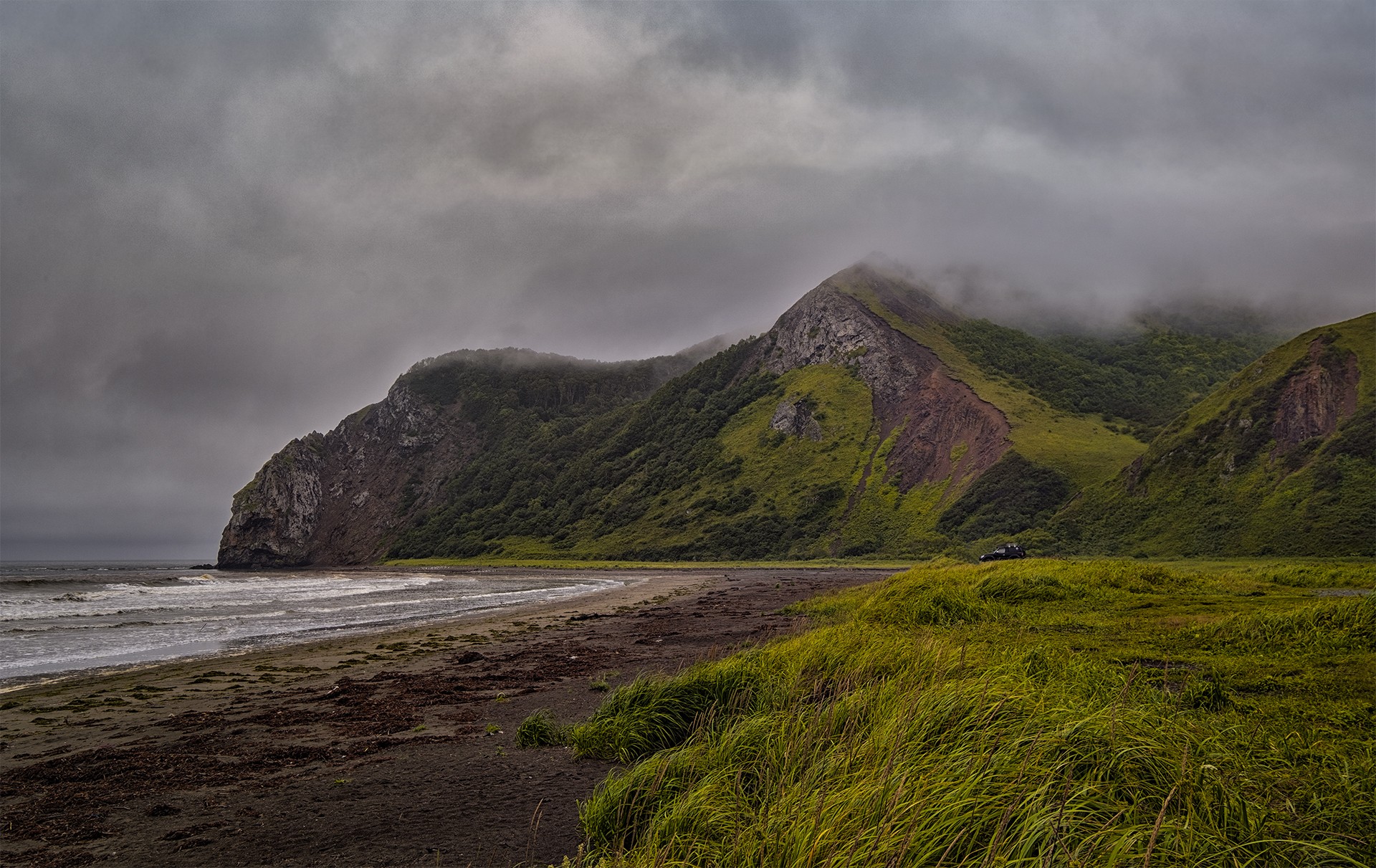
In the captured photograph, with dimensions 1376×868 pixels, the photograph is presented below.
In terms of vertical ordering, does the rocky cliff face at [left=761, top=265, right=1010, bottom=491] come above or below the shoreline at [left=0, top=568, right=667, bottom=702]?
above

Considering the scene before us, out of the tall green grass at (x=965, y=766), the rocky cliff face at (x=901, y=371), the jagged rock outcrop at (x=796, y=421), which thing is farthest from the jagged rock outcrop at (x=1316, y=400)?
the jagged rock outcrop at (x=796, y=421)

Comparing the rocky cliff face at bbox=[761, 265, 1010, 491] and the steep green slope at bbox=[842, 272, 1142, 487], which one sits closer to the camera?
the steep green slope at bbox=[842, 272, 1142, 487]

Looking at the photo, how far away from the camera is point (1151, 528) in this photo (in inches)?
2702

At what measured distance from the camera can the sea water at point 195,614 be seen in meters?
23.6

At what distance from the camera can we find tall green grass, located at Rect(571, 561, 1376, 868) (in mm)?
3924

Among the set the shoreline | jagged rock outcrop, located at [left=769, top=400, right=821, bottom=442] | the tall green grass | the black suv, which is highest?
jagged rock outcrop, located at [left=769, top=400, right=821, bottom=442]

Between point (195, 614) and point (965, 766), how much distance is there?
144 feet

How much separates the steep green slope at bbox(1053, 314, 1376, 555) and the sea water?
5226 centimetres

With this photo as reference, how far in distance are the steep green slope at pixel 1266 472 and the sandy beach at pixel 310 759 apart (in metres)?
54.1

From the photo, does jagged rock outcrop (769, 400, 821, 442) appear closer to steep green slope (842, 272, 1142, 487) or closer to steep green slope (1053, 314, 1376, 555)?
steep green slope (842, 272, 1142, 487)

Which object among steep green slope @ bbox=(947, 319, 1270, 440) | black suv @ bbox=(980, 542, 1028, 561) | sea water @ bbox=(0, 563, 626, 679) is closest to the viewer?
sea water @ bbox=(0, 563, 626, 679)

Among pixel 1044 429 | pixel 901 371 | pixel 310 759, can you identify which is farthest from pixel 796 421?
pixel 310 759

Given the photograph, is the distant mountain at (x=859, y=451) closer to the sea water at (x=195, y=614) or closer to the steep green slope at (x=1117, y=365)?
the steep green slope at (x=1117, y=365)

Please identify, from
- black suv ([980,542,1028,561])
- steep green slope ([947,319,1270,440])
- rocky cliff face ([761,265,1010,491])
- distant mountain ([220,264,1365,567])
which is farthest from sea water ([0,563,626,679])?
steep green slope ([947,319,1270,440])
